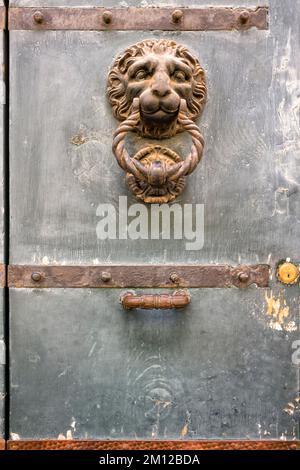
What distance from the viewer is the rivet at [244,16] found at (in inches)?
52.9

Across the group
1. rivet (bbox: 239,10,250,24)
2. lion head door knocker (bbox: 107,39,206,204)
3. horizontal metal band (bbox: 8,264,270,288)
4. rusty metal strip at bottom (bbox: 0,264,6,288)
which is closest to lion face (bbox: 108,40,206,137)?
lion head door knocker (bbox: 107,39,206,204)

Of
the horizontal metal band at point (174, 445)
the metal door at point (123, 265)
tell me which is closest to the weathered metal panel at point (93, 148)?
the metal door at point (123, 265)

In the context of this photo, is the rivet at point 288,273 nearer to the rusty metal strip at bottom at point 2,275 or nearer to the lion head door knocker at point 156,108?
the lion head door knocker at point 156,108

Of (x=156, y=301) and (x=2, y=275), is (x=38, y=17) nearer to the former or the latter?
(x=2, y=275)

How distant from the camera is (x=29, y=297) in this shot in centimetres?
136

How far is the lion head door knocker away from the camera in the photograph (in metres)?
1.28

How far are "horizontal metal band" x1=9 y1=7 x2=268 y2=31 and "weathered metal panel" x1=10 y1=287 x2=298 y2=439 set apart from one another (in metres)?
0.59

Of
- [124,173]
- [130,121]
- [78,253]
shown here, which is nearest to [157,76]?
[130,121]

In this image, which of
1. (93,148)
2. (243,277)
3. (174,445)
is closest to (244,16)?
(93,148)

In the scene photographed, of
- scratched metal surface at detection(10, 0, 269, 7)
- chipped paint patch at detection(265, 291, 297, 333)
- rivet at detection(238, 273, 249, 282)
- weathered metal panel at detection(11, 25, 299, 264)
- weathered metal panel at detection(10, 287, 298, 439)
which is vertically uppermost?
scratched metal surface at detection(10, 0, 269, 7)

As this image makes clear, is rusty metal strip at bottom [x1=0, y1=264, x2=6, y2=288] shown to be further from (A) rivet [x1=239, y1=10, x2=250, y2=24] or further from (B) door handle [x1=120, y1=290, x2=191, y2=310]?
(A) rivet [x1=239, y1=10, x2=250, y2=24]

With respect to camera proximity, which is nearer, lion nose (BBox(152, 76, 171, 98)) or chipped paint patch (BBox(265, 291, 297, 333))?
lion nose (BBox(152, 76, 171, 98))

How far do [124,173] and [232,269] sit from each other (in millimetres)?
321

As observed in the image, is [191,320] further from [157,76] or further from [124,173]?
[157,76]
